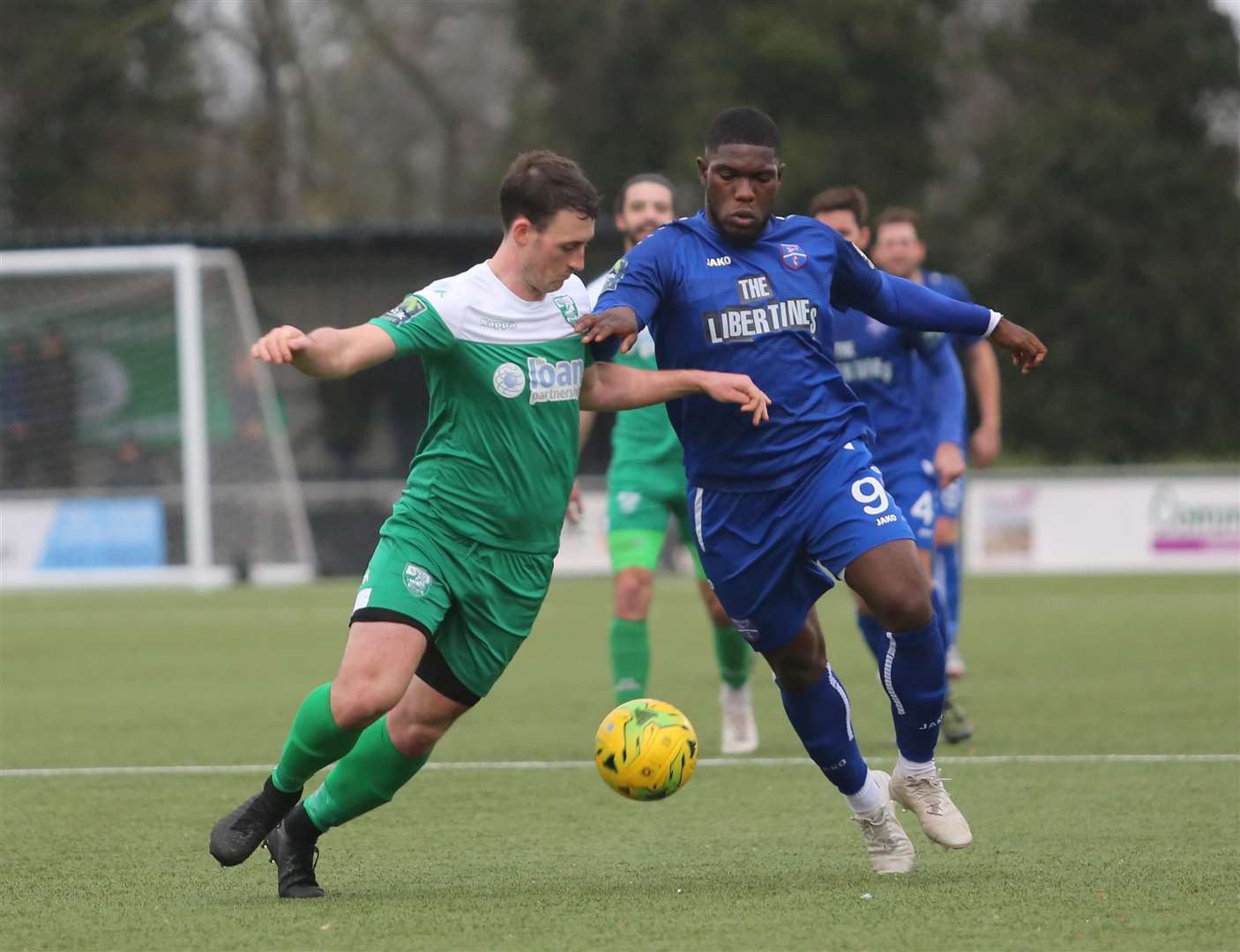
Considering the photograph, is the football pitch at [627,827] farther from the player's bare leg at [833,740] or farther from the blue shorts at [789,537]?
the blue shorts at [789,537]

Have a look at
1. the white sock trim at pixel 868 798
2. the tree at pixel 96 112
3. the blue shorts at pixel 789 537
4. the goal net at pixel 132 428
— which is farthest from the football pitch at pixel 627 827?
the tree at pixel 96 112

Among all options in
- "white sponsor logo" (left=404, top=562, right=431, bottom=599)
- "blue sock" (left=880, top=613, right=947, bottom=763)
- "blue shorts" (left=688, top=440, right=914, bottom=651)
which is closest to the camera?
"white sponsor logo" (left=404, top=562, right=431, bottom=599)

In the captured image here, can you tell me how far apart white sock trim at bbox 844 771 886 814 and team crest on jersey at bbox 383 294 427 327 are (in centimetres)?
192

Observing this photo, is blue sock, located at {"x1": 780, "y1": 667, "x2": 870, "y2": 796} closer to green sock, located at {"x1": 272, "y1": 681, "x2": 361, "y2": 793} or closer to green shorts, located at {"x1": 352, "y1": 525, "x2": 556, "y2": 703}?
green shorts, located at {"x1": 352, "y1": 525, "x2": 556, "y2": 703}

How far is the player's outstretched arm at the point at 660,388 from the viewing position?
553 cm

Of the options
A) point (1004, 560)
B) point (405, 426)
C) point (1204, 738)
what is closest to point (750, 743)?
point (1204, 738)

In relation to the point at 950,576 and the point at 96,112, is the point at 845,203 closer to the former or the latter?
the point at 950,576

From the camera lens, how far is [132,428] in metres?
24.2

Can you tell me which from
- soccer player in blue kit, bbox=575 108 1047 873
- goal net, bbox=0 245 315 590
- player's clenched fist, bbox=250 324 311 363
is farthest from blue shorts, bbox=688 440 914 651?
goal net, bbox=0 245 315 590

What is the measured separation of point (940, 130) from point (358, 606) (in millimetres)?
38003

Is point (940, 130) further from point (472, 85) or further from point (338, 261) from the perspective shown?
point (338, 261)

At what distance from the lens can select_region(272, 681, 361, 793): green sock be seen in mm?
5453

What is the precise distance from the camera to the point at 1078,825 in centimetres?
672

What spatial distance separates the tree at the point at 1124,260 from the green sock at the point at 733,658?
1126 inches
